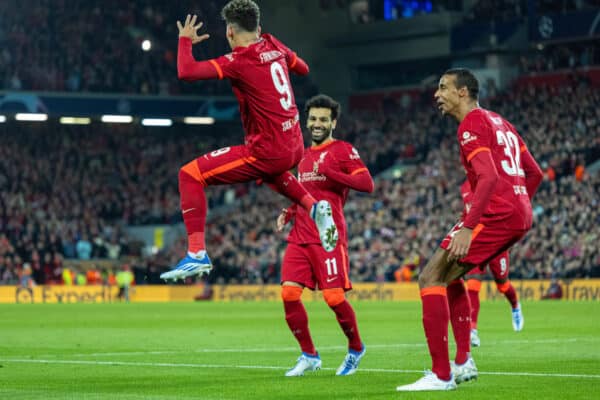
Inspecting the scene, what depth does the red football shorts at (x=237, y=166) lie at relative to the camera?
10.2 metres

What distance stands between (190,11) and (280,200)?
373 inches

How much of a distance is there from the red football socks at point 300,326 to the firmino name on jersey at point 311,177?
1.26 meters

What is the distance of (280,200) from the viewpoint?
47.8 m

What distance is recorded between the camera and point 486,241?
9547 mm

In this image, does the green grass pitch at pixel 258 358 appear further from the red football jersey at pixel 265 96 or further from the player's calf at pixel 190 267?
the red football jersey at pixel 265 96

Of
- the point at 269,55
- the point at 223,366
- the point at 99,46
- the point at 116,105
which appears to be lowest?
the point at 223,366

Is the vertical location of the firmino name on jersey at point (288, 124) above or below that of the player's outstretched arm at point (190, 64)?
below

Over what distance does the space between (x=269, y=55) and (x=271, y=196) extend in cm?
3900

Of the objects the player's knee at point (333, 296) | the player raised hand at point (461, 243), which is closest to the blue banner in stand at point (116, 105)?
A: the player's knee at point (333, 296)

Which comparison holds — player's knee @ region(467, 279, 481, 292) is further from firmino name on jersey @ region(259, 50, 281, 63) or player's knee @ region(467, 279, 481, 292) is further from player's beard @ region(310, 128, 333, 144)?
firmino name on jersey @ region(259, 50, 281, 63)

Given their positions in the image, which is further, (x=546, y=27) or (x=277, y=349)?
(x=546, y=27)

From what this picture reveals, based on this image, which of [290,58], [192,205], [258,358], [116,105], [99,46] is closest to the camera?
[192,205]

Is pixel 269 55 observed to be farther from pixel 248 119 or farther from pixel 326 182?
Answer: pixel 326 182

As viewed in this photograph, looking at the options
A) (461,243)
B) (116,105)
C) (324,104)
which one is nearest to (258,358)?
(324,104)
